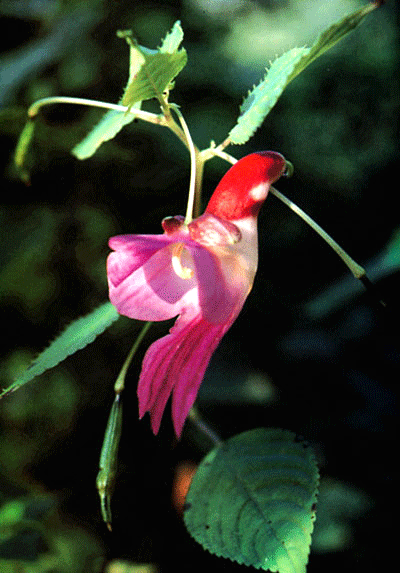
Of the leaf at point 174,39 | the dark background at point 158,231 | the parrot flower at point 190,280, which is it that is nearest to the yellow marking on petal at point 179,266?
the parrot flower at point 190,280

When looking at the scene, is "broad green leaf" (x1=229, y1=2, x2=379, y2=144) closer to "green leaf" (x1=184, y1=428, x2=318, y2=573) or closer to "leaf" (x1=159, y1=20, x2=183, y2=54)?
"leaf" (x1=159, y1=20, x2=183, y2=54)

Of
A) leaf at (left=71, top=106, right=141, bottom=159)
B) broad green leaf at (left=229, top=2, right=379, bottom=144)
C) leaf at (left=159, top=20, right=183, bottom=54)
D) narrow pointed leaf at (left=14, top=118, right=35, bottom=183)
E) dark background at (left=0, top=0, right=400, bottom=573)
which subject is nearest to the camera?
broad green leaf at (left=229, top=2, right=379, bottom=144)

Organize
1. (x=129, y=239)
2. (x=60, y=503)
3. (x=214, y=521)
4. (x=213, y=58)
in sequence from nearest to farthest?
(x=129, y=239) < (x=214, y=521) < (x=60, y=503) < (x=213, y=58)

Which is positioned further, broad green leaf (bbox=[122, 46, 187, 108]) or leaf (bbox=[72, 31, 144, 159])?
leaf (bbox=[72, 31, 144, 159])

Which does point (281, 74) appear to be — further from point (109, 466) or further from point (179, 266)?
point (109, 466)

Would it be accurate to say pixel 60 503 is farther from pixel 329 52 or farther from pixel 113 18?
pixel 329 52

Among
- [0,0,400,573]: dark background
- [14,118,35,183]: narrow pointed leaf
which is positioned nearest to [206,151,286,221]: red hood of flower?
[14,118,35,183]: narrow pointed leaf

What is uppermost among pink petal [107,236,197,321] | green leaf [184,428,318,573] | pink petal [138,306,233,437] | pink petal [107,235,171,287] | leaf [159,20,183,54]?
leaf [159,20,183,54]

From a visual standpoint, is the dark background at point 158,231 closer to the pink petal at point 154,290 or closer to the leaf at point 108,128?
the leaf at point 108,128

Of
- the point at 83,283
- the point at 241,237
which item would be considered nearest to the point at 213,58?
the point at 83,283
